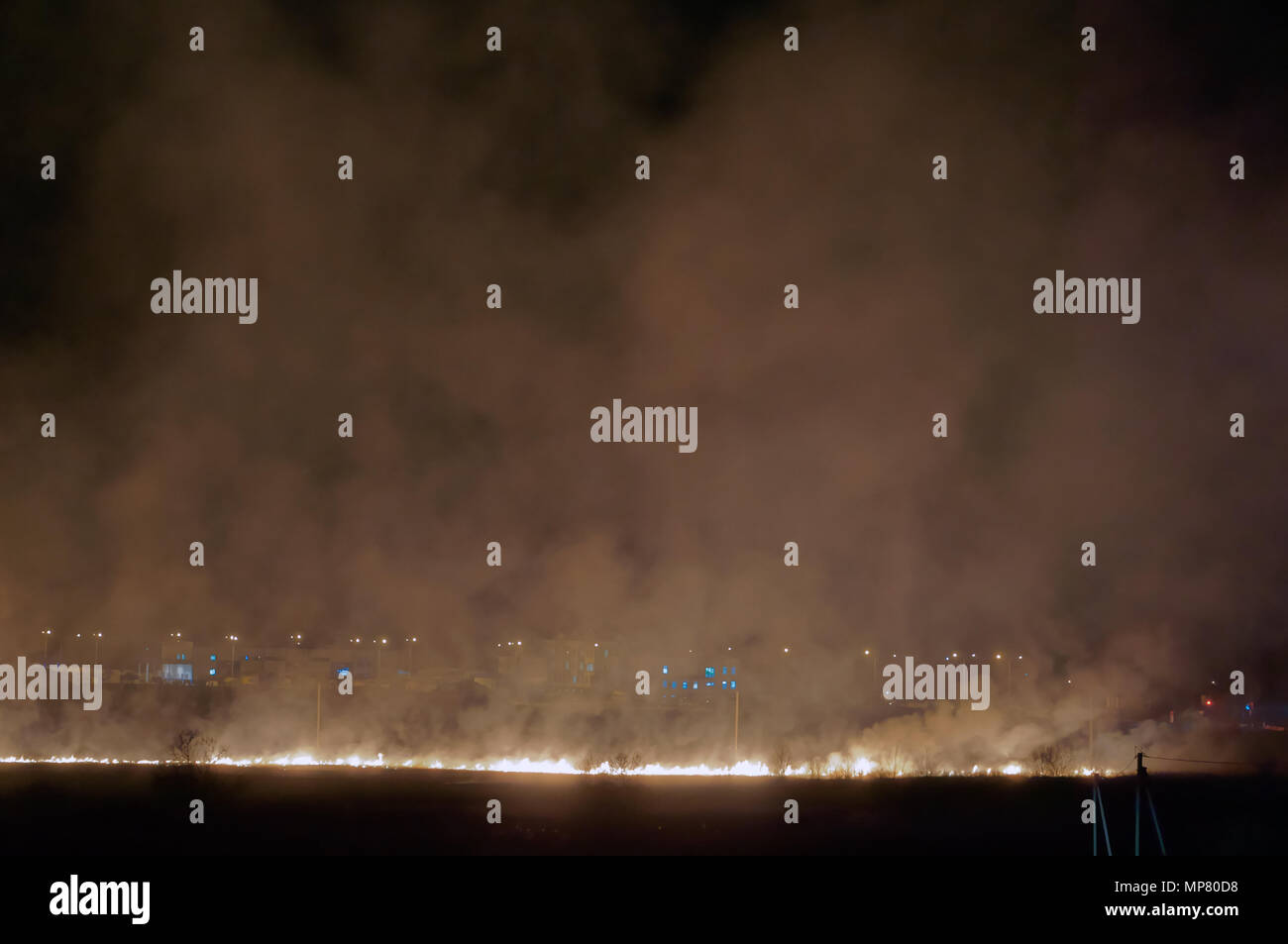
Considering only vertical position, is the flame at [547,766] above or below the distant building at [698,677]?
below

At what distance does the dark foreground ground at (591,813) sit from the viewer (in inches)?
942

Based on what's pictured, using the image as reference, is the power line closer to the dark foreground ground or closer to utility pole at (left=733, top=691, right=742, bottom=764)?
the dark foreground ground

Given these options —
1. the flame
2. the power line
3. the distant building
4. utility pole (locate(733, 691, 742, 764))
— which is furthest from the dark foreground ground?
the distant building

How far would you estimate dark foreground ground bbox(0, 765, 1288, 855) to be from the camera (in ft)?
78.5

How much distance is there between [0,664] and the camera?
136 ft

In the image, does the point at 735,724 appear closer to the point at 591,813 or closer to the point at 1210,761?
the point at 591,813

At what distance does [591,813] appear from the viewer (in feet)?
87.7

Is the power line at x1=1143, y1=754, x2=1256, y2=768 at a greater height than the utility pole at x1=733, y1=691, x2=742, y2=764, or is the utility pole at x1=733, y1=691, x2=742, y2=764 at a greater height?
the utility pole at x1=733, y1=691, x2=742, y2=764

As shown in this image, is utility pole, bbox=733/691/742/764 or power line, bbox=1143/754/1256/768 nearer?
power line, bbox=1143/754/1256/768

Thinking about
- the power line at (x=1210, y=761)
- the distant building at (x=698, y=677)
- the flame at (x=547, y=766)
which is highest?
the distant building at (x=698, y=677)

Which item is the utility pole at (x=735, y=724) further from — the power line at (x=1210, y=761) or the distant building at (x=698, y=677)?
the power line at (x=1210, y=761)

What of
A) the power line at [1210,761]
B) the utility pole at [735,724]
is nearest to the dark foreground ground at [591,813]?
the power line at [1210,761]

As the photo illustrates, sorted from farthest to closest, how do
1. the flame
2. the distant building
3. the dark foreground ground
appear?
the distant building, the flame, the dark foreground ground
